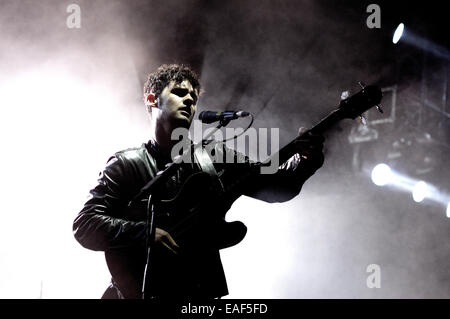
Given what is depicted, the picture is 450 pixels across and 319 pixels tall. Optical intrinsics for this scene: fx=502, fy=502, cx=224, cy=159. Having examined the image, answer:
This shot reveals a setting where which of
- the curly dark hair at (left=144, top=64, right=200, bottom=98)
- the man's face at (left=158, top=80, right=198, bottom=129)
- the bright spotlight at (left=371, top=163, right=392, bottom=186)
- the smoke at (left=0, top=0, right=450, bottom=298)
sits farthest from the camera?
the bright spotlight at (left=371, top=163, right=392, bottom=186)

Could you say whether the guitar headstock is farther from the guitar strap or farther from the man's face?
the man's face

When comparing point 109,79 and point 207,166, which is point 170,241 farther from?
point 109,79

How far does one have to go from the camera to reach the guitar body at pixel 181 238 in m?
2.73

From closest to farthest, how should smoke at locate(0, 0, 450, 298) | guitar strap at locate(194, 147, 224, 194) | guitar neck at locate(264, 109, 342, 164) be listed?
1. guitar neck at locate(264, 109, 342, 164)
2. guitar strap at locate(194, 147, 224, 194)
3. smoke at locate(0, 0, 450, 298)

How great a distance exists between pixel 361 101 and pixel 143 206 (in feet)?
4.40

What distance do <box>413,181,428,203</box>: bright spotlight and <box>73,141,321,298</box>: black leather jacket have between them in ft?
12.8

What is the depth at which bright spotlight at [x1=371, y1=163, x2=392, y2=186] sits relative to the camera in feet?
20.7

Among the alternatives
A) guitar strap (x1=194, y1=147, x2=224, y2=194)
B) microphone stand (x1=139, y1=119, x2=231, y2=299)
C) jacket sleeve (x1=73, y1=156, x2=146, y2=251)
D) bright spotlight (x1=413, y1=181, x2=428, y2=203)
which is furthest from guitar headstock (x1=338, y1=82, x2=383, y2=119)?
bright spotlight (x1=413, y1=181, x2=428, y2=203)

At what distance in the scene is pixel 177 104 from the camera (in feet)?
10.5

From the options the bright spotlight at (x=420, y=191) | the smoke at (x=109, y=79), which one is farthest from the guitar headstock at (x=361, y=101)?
the bright spotlight at (x=420, y=191)

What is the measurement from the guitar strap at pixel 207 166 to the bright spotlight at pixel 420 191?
4.10 m

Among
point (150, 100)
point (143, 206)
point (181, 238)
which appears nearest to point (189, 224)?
point (181, 238)
